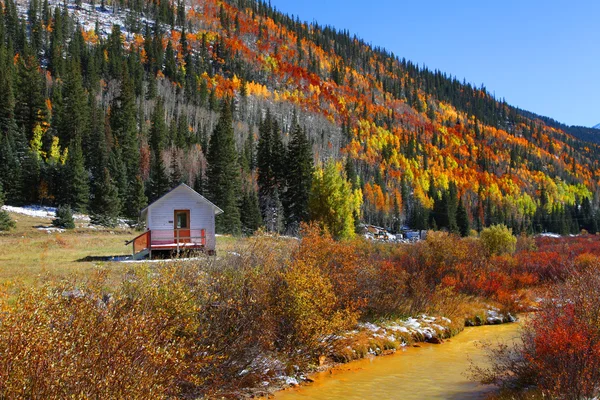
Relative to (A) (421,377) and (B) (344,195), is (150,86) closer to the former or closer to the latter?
(B) (344,195)

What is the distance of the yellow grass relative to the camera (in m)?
21.0

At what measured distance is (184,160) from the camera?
8888cm

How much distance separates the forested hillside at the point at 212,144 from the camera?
195 feet

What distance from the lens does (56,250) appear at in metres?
31.2

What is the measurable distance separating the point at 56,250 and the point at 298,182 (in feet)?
99.5

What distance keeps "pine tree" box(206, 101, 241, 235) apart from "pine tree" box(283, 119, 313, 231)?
6509 mm

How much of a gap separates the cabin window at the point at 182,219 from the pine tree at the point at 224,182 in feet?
67.8

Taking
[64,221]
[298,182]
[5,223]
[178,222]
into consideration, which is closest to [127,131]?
[64,221]

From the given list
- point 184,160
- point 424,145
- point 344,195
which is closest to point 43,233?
point 344,195

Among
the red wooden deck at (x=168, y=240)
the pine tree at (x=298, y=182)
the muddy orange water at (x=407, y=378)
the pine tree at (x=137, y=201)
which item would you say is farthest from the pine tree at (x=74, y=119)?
the muddy orange water at (x=407, y=378)

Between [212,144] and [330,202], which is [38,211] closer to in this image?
[212,144]

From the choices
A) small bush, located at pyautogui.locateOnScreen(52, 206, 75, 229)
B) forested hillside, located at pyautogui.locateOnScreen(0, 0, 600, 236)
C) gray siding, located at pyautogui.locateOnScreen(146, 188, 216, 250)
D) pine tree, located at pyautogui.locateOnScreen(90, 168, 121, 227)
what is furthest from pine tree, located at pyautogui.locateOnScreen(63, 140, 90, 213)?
gray siding, located at pyautogui.locateOnScreen(146, 188, 216, 250)

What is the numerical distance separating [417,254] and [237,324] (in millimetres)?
19540

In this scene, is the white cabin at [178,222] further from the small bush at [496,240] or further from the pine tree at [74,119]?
the pine tree at [74,119]
